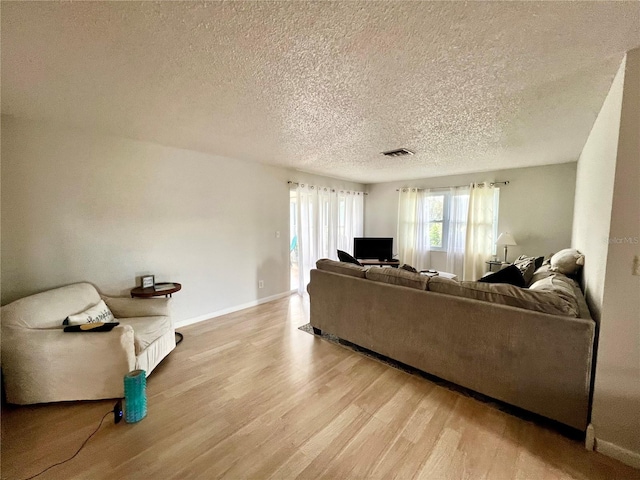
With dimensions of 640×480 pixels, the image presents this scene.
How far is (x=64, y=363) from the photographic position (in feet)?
5.95

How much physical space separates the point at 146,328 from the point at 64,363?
52 centimetres

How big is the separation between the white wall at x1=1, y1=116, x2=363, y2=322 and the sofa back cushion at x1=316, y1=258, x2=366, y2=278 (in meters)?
1.51

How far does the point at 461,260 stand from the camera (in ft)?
16.1

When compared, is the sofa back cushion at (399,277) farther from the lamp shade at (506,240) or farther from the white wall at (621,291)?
the lamp shade at (506,240)

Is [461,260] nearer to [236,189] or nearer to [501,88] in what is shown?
[501,88]

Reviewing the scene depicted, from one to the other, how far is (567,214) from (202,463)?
537 cm

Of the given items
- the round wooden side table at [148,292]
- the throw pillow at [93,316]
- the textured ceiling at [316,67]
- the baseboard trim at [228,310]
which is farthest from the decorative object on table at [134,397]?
the textured ceiling at [316,67]

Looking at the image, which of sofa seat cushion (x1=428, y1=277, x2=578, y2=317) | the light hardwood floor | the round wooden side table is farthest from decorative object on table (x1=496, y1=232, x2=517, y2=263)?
the round wooden side table

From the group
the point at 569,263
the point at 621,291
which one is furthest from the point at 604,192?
the point at 569,263

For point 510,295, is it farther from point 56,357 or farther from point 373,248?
point 373,248

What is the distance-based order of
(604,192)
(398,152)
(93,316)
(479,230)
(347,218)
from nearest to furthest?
(604,192), (93,316), (398,152), (479,230), (347,218)

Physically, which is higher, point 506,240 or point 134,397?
point 506,240

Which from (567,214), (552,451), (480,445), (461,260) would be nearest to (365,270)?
(480,445)

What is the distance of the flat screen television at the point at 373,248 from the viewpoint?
534cm
